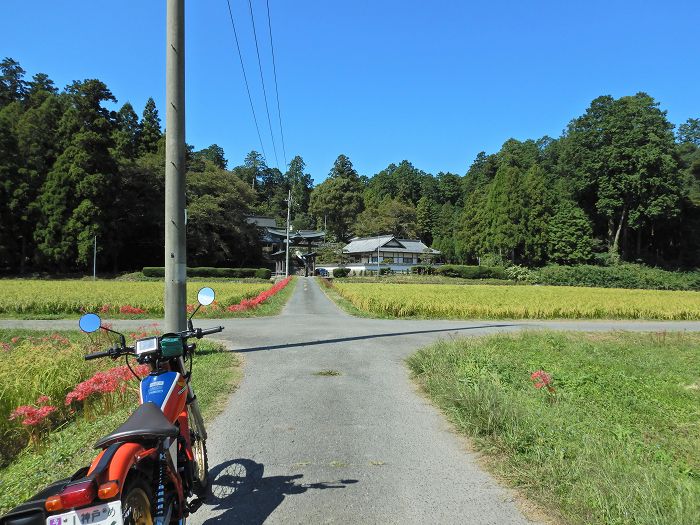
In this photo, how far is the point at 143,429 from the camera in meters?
2.02

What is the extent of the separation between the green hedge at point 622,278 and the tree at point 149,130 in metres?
49.8

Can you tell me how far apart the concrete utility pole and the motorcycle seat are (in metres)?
4.22

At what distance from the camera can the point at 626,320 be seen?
18203mm

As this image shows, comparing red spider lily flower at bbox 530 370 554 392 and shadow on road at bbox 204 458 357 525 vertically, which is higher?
red spider lily flower at bbox 530 370 554 392

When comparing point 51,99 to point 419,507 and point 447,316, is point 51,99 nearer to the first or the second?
point 447,316

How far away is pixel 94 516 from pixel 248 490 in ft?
5.17

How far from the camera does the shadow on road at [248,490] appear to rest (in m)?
2.78

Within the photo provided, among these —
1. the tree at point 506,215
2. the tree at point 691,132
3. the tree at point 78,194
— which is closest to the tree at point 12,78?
the tree at point 78,194

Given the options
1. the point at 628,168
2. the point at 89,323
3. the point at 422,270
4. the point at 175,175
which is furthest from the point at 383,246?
the point at 89,323

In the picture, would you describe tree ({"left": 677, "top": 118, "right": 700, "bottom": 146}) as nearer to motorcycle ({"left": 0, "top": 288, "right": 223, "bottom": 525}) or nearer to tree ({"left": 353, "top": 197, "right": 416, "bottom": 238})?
tree ({"left": 353, "top": 197, "right": 416, "bottom": 238})

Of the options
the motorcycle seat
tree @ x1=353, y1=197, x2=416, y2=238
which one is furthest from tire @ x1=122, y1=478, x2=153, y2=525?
tree @ x1=353, y1=197, x2=416, y2=238

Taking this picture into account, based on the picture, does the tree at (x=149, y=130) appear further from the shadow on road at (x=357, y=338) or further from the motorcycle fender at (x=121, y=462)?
the motorcycle fender at (x=121, y=462)

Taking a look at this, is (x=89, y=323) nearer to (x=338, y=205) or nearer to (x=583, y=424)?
(x=583, y=424)

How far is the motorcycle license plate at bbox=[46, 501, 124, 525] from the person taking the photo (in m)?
1.64
